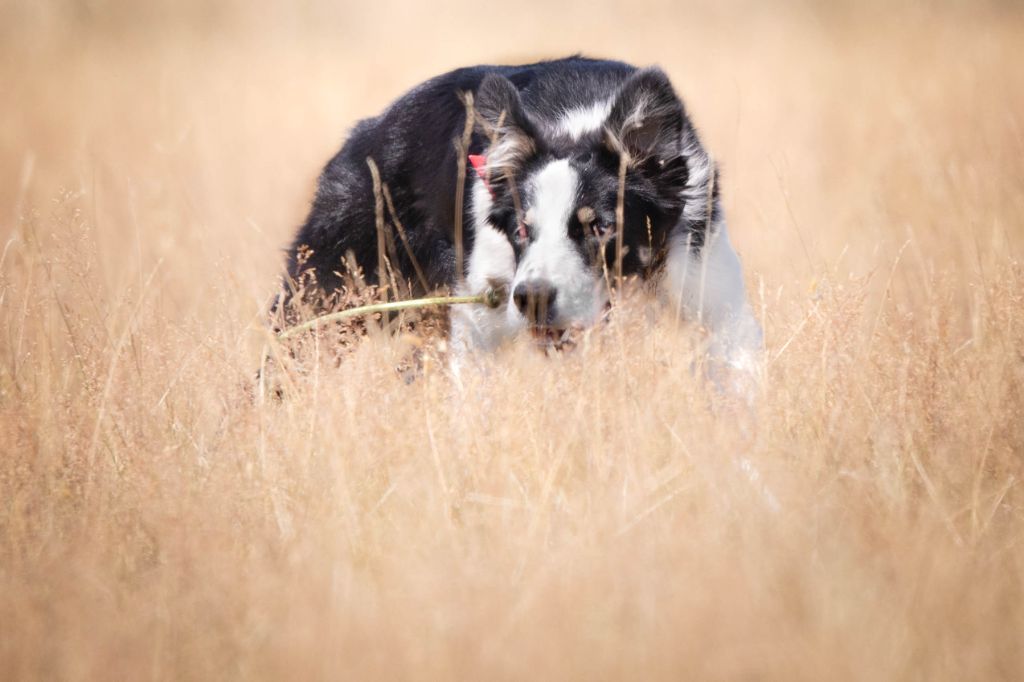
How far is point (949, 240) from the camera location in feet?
20.0

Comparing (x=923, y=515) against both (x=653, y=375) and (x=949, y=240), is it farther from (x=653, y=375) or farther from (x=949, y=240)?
(x=949, y=240)

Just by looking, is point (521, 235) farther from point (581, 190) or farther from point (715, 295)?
point (715, 295)

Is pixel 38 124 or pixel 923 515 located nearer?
pixel 923 515

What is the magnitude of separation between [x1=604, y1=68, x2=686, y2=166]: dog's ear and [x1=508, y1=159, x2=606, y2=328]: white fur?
0.22 meters

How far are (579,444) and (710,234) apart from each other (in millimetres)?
1221

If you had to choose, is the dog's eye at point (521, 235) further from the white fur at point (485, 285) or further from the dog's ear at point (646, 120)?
the dog's ear at point (646, 120)

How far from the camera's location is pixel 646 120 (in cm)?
373

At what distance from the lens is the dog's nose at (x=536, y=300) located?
3406mm

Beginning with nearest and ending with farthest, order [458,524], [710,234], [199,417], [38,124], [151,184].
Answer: [458,524], [199,417], [710,234], [151,184], [38,124]

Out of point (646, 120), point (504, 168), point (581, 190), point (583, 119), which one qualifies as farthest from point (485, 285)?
point (646, 120)

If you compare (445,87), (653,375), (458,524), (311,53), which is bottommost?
(458,524)

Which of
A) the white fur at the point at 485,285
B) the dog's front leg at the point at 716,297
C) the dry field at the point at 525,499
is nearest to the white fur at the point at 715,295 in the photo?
the dog's front leg at the point at 716,297

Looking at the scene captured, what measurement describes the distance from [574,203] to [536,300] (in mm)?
438

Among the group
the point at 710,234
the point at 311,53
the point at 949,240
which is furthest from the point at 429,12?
the point at 710,234
